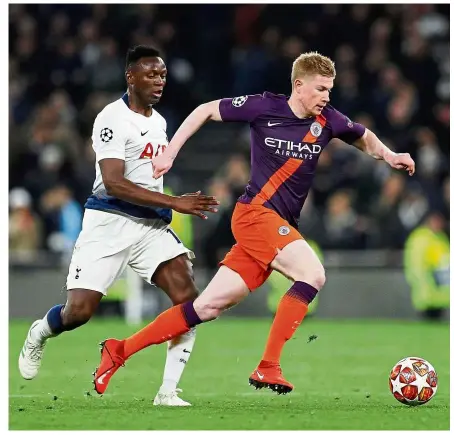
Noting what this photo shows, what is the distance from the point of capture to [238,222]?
8.21 metres

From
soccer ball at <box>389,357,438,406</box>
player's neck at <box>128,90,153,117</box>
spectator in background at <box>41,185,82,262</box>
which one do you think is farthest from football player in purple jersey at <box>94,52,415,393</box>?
spectator in background at <box>41,185,82,262</box>

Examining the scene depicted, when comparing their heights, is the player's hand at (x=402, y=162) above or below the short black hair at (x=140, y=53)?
below

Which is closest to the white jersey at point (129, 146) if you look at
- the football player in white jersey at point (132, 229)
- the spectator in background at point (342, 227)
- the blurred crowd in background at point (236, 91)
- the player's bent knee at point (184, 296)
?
the football player in white jersey at point (132, 229)

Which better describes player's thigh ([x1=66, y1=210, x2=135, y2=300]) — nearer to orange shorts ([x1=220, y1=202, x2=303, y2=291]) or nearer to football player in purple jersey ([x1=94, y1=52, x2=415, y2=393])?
football player in purple jersey ([x1=94, y1=52, x2=415, y2=393])

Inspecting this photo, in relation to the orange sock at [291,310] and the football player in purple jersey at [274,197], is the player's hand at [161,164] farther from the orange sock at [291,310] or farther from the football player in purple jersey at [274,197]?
the orange sock at [291,310]

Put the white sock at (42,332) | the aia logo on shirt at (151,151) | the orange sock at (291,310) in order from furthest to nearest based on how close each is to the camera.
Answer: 1. the white sock at (42,332)
2. the aia logo on shirt at (151,151)
3. the orange sock at (291,310)

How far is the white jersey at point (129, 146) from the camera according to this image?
8141mm

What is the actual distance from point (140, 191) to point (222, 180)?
32.3 ft

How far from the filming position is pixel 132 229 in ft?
27.5

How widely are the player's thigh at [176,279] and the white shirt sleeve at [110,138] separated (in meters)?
0.82

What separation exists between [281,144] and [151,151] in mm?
919

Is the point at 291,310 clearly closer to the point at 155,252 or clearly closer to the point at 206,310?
the point at 206,310

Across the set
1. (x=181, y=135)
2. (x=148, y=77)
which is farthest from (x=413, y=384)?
(x=148, y=77)

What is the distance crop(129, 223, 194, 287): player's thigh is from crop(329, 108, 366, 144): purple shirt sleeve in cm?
135
